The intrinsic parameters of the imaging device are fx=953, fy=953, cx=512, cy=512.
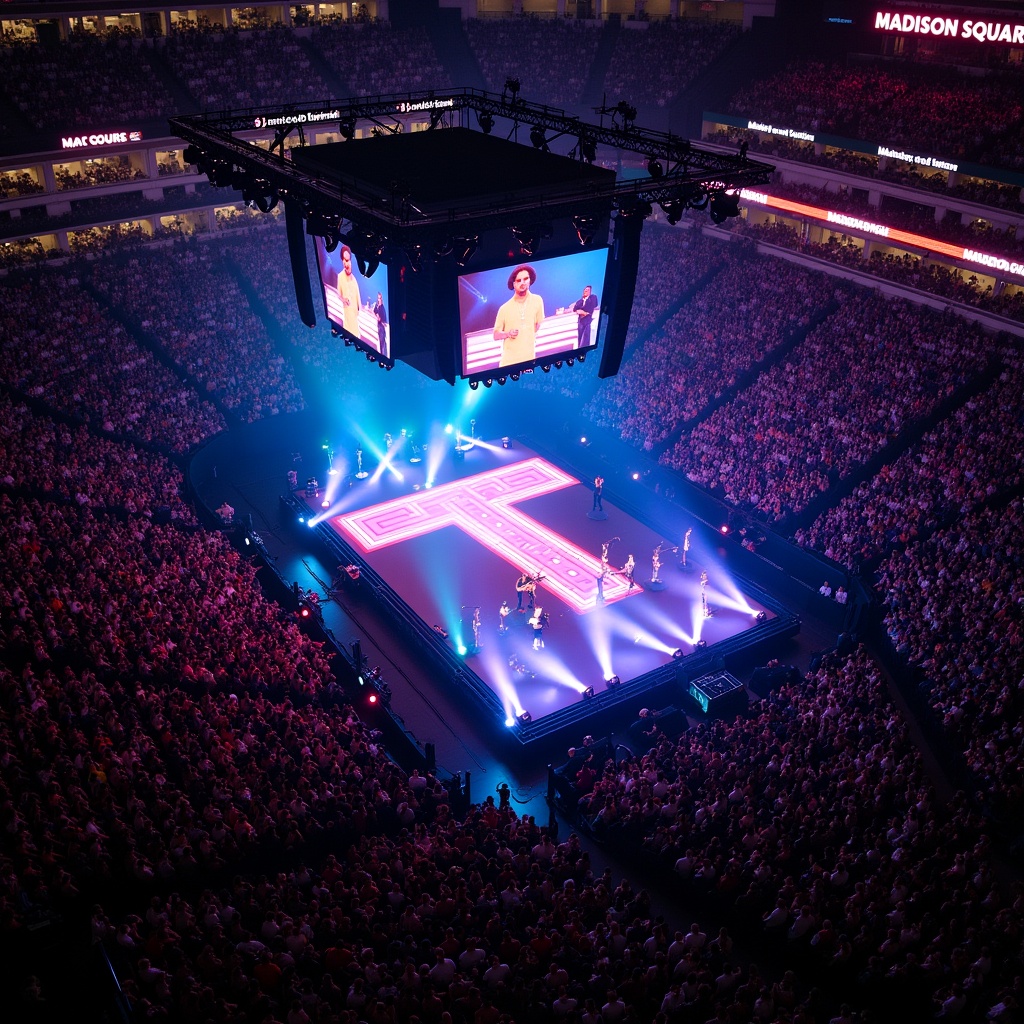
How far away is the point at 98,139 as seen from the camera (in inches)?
1326

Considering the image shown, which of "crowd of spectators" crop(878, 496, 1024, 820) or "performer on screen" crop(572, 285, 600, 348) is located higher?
"performer on screen" crop(572, 285, 600, 348)

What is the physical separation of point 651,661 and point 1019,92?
2272 centimetres

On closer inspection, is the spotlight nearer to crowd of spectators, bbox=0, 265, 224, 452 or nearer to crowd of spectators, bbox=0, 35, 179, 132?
crowd of spectators, bbox=0, 265, 224, 452

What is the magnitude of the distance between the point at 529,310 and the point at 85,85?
25.1 m

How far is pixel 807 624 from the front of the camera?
2345 cm

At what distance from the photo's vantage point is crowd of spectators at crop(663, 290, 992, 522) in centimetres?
2584

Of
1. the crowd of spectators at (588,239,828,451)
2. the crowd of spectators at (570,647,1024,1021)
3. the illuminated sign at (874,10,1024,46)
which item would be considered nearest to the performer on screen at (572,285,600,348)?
the crowd of spectators at (570,647,1024,1021)

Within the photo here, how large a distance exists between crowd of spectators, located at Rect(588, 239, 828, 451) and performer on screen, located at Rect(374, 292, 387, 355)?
12.4m

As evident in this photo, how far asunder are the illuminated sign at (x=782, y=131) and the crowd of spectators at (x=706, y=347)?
4.58 metres

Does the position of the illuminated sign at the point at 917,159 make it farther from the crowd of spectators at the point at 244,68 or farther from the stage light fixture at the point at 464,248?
the crowd of spectators at the point at 244,68

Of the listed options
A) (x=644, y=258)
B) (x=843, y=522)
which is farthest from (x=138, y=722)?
(x=644, y=258)

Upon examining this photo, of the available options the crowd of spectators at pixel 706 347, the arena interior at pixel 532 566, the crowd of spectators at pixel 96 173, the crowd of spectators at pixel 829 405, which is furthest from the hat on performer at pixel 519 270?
the crowd of spectators at pixel 96 173

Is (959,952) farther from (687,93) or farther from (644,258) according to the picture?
(687,93)

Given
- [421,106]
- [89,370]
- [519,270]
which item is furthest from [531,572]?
[89,370]
